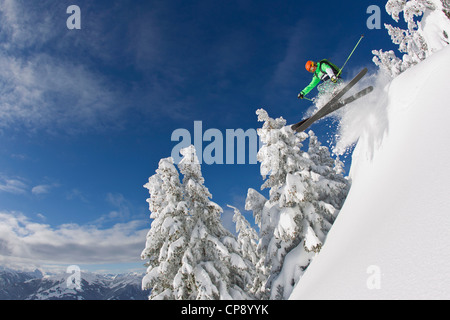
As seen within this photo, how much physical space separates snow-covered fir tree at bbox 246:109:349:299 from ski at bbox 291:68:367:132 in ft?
5.03

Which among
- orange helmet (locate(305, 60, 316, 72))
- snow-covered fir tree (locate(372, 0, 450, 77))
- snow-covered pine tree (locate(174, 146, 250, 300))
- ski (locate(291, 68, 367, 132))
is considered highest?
snow-covered fir tree (locate(372, 0, 450, 77))

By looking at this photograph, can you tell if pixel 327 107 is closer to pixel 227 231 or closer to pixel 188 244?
pixel 227 231

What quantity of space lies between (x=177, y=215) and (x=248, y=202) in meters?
5.28

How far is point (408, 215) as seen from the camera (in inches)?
186

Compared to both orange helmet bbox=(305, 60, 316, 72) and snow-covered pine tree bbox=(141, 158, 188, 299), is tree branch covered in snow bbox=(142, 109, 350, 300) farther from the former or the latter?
orange helmet bbox=(305, 60, 316, 72)

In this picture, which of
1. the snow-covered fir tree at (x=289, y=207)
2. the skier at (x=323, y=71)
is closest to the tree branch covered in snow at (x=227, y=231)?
the snow-covered fir tree at (x=289, y=207)

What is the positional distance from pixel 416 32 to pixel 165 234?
22.8m

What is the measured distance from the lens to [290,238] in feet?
37.6

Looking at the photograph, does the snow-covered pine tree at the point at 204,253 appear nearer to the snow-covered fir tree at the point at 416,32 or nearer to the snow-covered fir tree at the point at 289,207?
the snow-covered fir tree at the point at 289,207

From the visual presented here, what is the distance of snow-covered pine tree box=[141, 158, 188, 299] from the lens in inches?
443

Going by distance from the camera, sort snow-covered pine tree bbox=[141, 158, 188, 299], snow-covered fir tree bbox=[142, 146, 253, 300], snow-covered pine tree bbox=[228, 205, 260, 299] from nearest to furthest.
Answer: snow-covered fir tree bbox=[142, 146, 253, 300] → snow-covered pine tree bbox=[141, 158, 188, 299] → snow-covered pine tree bbox=[228, 205, 260, 299]

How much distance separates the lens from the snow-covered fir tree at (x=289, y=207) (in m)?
11.3

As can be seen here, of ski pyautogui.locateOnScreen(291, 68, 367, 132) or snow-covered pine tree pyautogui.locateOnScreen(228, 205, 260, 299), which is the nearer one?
ski pyautogui.locateOnScreen(291, 68, 367, 132)

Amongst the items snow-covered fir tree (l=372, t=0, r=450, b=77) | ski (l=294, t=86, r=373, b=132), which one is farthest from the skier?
snow-covered fir tree (l=372, t=0, r=450, b=77)
